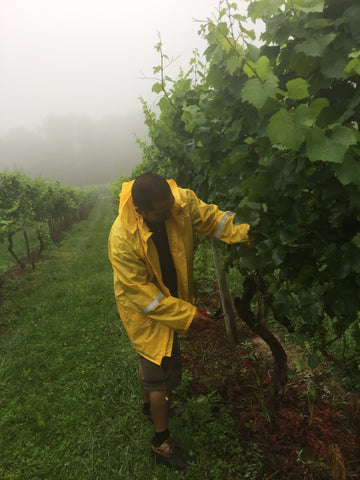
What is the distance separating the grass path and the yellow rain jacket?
1138mm

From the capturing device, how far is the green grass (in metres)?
2.84

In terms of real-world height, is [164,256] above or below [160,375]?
above

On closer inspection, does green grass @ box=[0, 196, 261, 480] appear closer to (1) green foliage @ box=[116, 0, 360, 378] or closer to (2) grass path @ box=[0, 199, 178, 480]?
(2) grass path @ box=[0, 199, 178, 480]

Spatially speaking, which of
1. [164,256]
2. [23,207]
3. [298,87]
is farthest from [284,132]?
[23,207]

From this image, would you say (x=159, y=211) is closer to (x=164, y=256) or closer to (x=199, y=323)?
(x=164, y=256)

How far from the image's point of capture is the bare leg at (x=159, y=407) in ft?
8.84

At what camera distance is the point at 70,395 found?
3867mm

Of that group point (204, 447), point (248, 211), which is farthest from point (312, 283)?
point (204, 447)

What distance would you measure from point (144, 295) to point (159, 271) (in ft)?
0.84

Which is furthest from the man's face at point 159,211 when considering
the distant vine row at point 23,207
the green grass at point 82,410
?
the distant vine row at point 23,207

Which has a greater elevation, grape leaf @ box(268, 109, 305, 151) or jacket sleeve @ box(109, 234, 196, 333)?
grape leaf @ box(268, 109, 305, 151)

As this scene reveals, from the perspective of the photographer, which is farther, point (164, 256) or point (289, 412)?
point (289, 412)

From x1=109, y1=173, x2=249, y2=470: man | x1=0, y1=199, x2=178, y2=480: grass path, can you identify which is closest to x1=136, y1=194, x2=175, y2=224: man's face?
x1=109, y1=173, x2=249, y2=470: man

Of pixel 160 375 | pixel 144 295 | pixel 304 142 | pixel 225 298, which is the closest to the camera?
pixel 304 142
